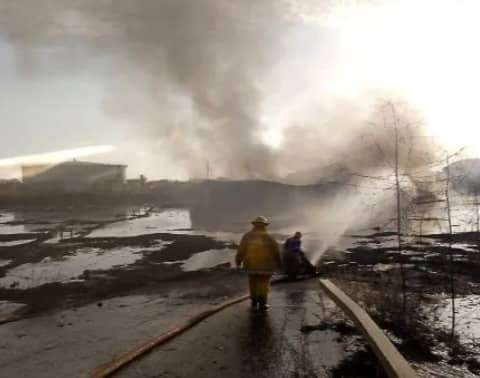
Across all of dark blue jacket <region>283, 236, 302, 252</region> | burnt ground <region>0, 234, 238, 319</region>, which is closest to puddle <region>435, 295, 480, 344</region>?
dark blue jacket <region>283, 236, 302, 252</region>

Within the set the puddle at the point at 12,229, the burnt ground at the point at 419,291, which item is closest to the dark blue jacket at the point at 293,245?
the burnt ground at the point at 419,291

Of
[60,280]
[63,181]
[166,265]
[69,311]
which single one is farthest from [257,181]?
[69,311]

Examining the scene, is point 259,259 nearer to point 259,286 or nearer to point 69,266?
point 259,286

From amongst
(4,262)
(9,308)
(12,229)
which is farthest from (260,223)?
(12,229)

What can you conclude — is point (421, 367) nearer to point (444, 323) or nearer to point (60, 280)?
point (444, 323)

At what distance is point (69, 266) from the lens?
17625mm

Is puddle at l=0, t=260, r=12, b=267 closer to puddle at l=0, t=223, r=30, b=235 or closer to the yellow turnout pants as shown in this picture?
puddle at l=0, t=223, r=30, b=235

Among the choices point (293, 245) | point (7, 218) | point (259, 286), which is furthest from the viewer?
point (7, 218)

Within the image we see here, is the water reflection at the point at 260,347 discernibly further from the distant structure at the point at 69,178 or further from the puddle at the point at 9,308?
the distant structure at the point at 69,178

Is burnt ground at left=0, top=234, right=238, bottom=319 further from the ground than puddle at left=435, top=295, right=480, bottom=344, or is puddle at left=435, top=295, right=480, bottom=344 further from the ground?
burnt ground at left=0, top=234, right=238, bottom=319

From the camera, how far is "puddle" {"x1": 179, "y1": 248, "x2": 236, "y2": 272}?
17.5 metres

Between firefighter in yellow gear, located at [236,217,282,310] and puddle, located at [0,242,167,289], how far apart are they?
8.55 metres

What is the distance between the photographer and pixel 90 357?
5.70 meters

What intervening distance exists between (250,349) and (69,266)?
13630mm
